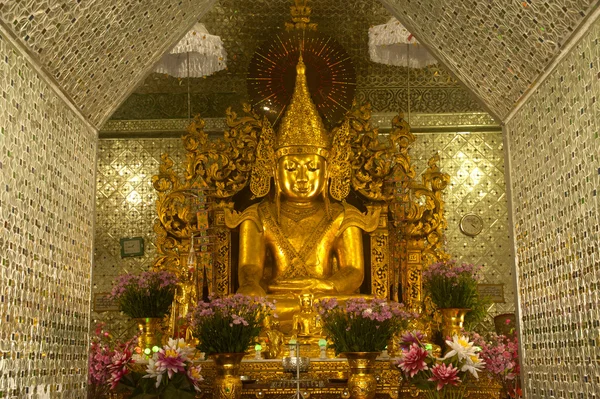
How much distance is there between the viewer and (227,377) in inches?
222

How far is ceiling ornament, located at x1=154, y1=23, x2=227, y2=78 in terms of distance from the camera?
29.4 ft

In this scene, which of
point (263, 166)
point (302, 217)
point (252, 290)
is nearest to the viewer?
point (252, 290)

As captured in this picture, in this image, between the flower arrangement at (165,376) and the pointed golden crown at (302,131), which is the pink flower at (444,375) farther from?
the pointed golden crown at (302,131)

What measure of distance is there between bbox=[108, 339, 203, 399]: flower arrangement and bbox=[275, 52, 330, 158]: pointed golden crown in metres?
3.41

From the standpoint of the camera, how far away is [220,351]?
18.6 ft

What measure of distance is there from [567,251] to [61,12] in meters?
2.47

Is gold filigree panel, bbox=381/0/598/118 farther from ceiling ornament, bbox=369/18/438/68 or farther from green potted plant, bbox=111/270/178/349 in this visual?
ceiling ornament, bbox=369/18/438/68

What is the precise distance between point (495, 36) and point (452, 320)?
3774 mm

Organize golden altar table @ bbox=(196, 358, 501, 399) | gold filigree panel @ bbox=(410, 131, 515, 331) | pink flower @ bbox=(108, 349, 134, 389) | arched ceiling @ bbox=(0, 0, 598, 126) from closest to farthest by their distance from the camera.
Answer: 1. arched ceiling @ bbox=(0, 0, 598, 126)
2. pink flower @ bbox=(108, 349, 134, 389)
3. golden altar table @ bbox=(196, 358, 501, 399)
4. gold filigree panel @ bbox=(410, 131, 515, 331)

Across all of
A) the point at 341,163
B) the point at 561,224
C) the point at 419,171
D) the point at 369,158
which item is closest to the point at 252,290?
the point at 341,163

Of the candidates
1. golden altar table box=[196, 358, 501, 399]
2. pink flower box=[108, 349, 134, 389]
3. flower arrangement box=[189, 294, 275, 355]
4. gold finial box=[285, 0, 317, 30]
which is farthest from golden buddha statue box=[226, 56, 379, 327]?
pink flower box=[108, 349, 134, 389]

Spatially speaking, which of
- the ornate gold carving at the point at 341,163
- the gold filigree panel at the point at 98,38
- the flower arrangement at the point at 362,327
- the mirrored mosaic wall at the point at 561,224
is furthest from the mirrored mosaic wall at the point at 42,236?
the ornate gold carving at the point at 341,163

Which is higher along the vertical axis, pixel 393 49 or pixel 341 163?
pixel 393 49

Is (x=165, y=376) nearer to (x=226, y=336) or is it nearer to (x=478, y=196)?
(x=226, y=336)
